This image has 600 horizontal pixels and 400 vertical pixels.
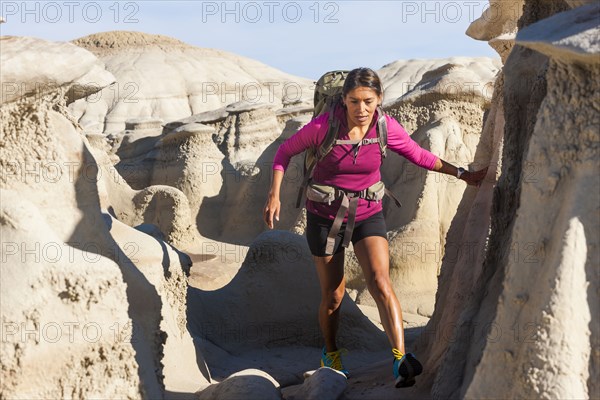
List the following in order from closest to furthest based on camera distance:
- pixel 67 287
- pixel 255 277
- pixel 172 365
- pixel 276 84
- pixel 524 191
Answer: pixel 524 191 < pixel 67 287 < pixel 172 365 < pixel 255 277 < pixel 276 84

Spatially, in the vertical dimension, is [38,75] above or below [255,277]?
above

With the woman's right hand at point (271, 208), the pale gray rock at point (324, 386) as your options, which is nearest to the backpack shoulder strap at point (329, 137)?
the woman's right hand at point (271, 208)

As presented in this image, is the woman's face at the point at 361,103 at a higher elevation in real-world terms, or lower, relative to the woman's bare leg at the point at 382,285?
higher

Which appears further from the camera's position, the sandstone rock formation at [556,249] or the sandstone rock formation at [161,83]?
the sandstone rock formation at [161,83]

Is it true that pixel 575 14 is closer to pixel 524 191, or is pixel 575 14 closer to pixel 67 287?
pixel 524 191

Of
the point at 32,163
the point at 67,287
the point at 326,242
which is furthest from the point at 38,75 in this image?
the point at 326,242

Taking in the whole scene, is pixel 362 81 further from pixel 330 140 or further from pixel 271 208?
pixel 271 208

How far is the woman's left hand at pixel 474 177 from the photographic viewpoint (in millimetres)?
4438

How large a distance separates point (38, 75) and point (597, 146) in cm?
199

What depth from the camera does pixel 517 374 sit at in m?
3.06

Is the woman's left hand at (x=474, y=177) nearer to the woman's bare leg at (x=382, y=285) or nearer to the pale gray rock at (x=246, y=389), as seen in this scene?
the woman's bare leg at (x=382, y=285)

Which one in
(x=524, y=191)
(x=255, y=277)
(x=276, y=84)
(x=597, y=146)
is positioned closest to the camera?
(x=597, y=146)

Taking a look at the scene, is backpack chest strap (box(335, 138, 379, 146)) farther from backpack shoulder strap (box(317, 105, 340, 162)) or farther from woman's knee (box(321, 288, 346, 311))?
woman's knee (box(321, 288, 346, 311))

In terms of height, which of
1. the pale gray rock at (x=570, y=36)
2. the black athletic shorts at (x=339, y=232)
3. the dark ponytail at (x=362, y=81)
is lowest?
the black athletic shorts at (x=339, y=232)
